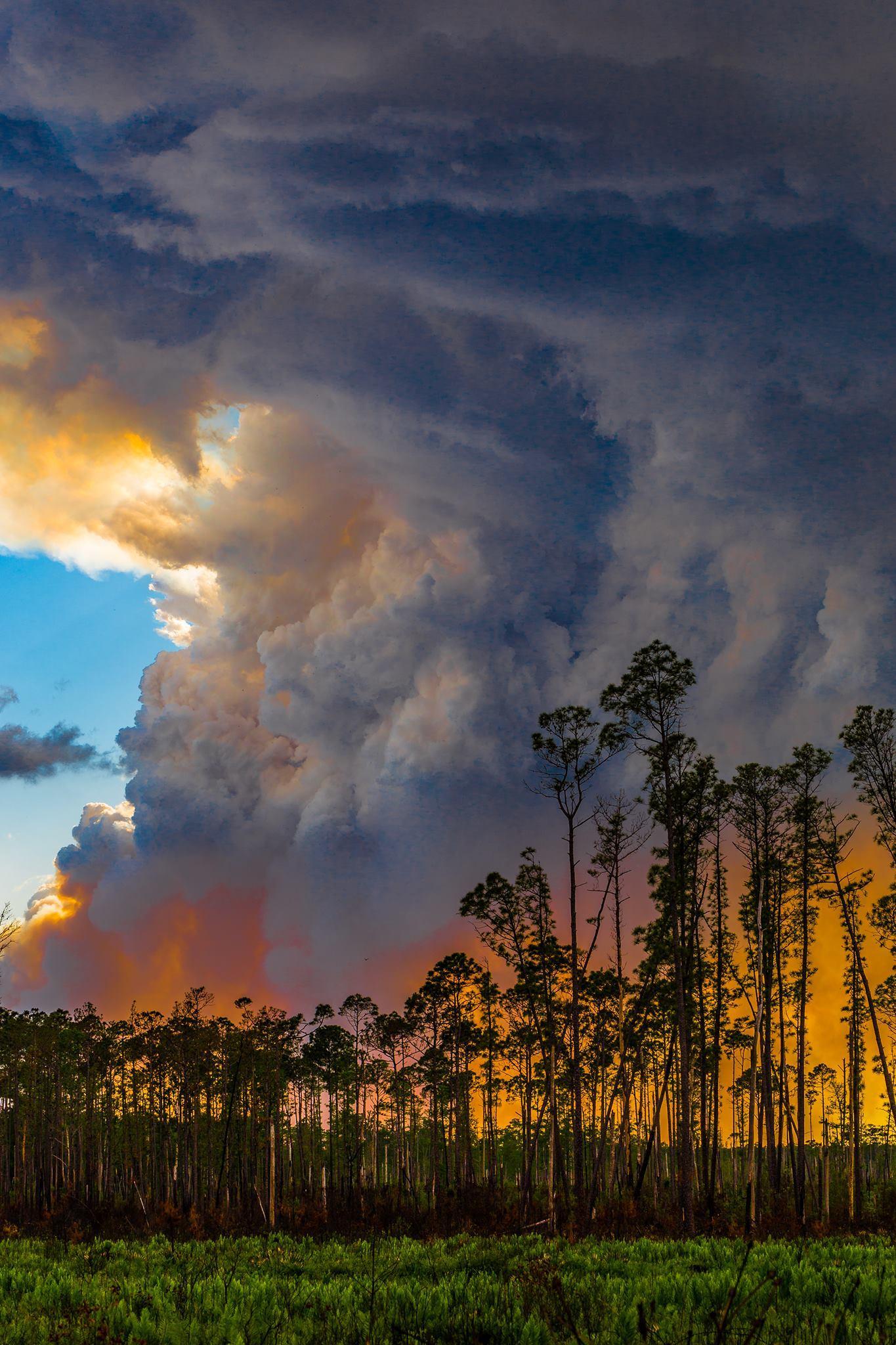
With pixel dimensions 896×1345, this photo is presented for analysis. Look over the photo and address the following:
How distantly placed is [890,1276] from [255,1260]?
33.5 feet

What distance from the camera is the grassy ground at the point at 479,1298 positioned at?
6.36m

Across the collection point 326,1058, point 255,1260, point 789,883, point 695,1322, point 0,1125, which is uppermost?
point 789,883

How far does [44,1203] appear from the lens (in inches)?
1704

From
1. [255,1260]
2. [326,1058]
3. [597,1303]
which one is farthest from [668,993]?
[326,1058]

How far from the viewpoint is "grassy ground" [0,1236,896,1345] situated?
636 centimetres

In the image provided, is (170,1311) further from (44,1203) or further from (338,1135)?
(338,1135)

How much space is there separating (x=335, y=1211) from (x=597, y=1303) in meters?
27.7

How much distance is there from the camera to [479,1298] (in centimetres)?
779

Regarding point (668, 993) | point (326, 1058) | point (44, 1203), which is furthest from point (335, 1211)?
point (326, 1058)

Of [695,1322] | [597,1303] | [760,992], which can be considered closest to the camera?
[695,1322]

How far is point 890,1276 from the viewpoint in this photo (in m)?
8.94

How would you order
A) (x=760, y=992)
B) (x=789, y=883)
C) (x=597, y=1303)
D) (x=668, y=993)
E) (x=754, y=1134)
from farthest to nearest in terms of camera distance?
(x=668, y=993) → (x=789, y=883) → (x=754, y=1134) → (x=760, y=992) → (x=597, y=1303)

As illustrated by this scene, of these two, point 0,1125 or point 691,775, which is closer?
point 691,775

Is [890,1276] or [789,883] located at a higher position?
[789,883]
